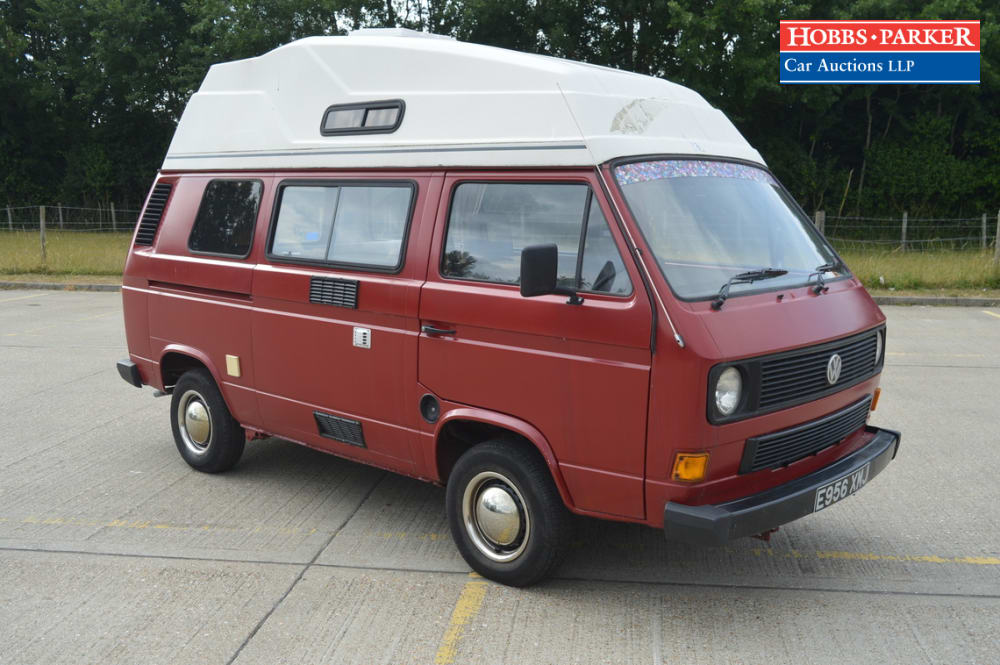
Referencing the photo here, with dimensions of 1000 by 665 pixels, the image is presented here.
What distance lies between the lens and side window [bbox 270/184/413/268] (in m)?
4.74

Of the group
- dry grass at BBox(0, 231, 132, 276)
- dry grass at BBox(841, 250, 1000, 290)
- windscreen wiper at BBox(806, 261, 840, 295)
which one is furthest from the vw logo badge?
dry grass at BBox(0, 231, 132, 276)

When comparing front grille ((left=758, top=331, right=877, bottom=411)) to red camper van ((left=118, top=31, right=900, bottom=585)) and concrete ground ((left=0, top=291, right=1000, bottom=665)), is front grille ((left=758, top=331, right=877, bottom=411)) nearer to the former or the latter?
red camper van ((left=118, top=31, right=900, bottom=585))

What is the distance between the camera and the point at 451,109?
454 cm

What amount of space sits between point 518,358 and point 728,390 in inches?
37.5

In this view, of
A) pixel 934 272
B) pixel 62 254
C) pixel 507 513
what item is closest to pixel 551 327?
pixel 507 513

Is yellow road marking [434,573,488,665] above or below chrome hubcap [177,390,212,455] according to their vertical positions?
below

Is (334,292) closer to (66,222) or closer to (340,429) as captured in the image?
(340,429)

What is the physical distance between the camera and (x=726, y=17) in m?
27.8

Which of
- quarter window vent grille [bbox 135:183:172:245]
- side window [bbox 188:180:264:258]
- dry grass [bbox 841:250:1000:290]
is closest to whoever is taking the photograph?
side window [bbox 188:180:264:258]

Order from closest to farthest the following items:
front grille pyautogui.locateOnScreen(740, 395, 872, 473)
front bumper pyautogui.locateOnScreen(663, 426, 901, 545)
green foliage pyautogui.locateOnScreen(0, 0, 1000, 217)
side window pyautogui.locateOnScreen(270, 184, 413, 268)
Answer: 1. front bumper pyautogui.locateOnScreen(663, 426, 901, 545)
2. front grille pyautogui.locateOnScreen(740, 395, 872, 473)
3. side window pyautogui.locateOnScreen(270, 184, 413, 268)
4. green foliage pyautogui.locateOnScreen(0, 0, 1000, 217)

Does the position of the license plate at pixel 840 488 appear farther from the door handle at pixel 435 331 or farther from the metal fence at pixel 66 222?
the metal fence at pixel 66 222

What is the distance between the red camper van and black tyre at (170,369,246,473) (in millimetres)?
275

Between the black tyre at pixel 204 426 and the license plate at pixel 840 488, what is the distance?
3719 millimetres

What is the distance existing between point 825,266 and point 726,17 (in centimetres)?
2556
